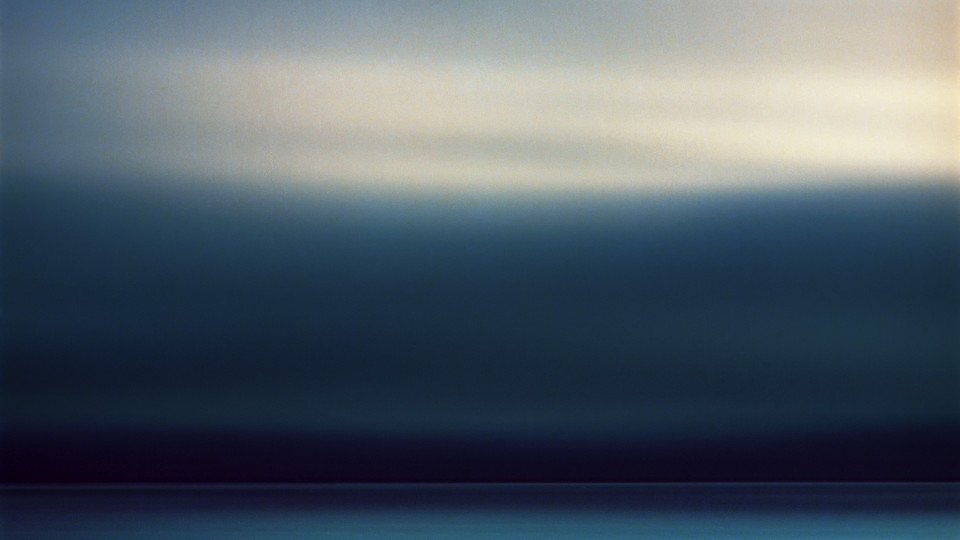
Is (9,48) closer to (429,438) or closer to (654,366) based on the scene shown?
(429,438)

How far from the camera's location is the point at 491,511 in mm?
2166

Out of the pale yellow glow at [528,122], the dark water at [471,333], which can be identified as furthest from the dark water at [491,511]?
the pale yellow glow at [528,122]

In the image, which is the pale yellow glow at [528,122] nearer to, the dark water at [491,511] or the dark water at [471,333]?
the dark water at [471,333]

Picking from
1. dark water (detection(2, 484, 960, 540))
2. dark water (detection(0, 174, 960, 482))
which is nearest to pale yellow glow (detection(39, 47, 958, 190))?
dark water (detection(0, 174, 960, 482))

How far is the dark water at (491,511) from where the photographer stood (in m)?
2.00

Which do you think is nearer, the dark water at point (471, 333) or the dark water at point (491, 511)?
the dark water at point (491, 511)

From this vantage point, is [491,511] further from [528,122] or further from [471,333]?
[528,122]

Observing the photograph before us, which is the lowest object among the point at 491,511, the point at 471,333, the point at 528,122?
the point at 491,511

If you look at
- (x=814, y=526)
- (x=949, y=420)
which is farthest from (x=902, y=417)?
(x=814, y=526)

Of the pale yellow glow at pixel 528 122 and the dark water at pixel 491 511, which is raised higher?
the pale yellow glow at pixel 528 122

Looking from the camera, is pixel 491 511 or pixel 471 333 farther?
pixel 471 333

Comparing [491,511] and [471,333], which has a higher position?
[471,333]

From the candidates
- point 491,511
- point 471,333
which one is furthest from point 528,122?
point 491,511

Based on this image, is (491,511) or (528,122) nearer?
(491,511)
